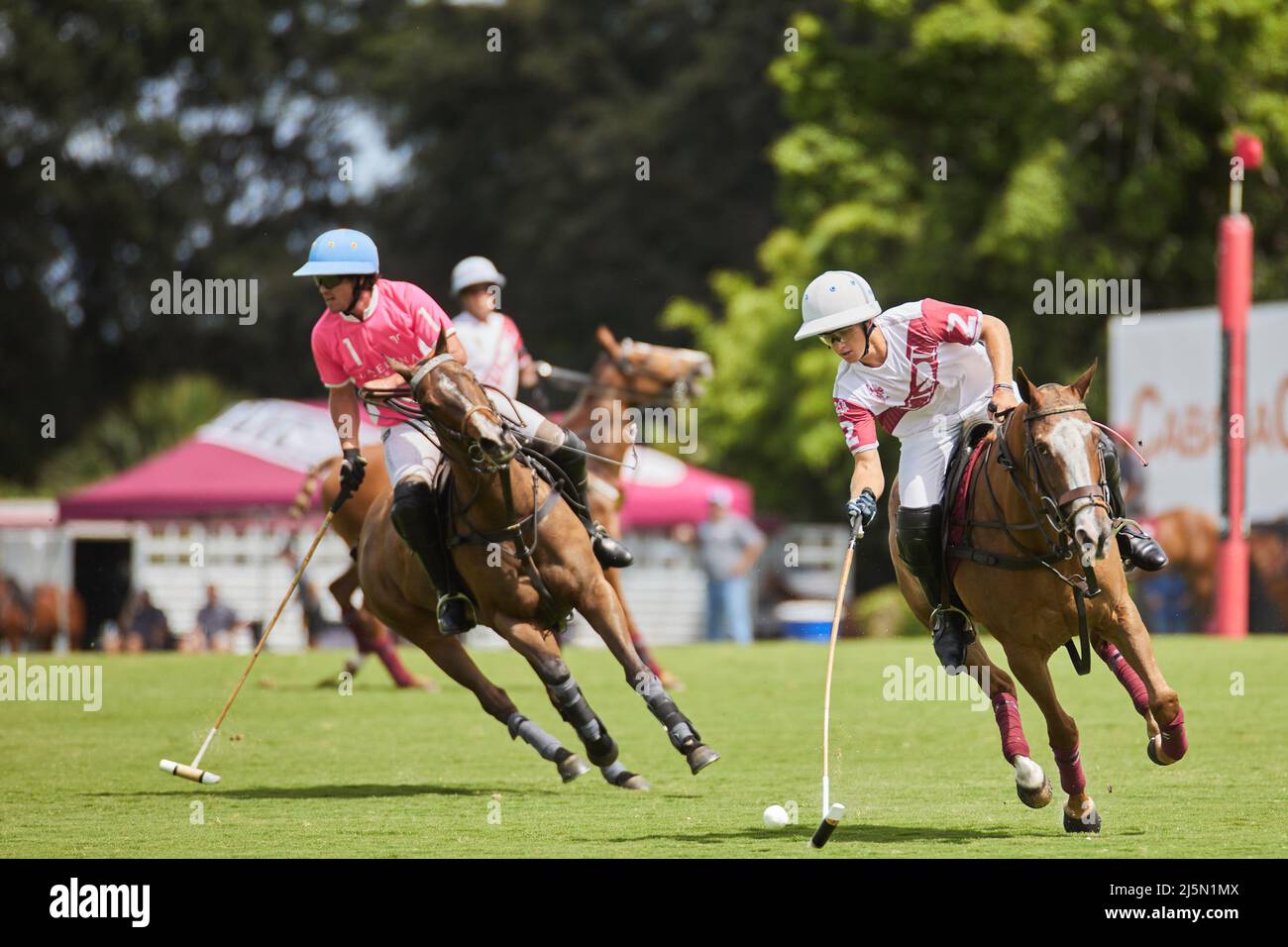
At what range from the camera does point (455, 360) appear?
32.1ft

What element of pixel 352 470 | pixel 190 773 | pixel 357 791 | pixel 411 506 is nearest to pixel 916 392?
pixel 411 506

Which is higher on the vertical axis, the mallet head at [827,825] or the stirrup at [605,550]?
the stirrup at [605,550]

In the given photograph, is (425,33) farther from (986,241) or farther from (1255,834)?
(1255,834)

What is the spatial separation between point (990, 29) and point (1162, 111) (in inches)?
108

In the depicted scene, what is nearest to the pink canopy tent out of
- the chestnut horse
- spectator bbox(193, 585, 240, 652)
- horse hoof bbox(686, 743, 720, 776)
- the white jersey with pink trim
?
spectator bbox(193, 585, 240, 652)

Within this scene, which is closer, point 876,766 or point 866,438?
point 866,438

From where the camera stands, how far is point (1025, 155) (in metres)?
28.5

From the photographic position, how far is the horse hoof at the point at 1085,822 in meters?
8.29

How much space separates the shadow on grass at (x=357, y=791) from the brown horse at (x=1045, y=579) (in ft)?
9.01

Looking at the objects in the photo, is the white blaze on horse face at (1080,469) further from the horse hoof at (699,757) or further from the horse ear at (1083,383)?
the horse hoof at (699,757)

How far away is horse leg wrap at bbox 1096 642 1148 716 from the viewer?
875 centimetres

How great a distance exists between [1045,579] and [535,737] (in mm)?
2839

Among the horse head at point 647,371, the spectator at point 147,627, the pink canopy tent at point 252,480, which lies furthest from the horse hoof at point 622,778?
the pink canopy tent at point 252,480
